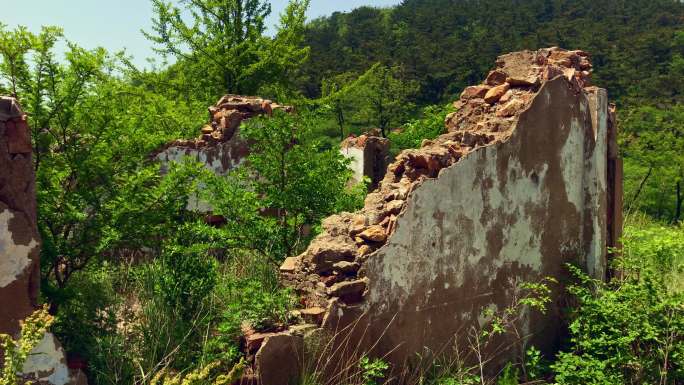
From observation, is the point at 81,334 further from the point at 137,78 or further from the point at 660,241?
the point at 137,78

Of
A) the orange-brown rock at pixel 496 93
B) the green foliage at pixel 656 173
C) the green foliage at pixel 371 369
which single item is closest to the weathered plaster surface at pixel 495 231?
the green foliage at pixel 371 369

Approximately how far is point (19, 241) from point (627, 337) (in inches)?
178

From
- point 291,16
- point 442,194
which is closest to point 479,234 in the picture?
point 442,194

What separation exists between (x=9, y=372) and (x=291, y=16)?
1350 cm

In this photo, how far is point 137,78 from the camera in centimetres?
1507

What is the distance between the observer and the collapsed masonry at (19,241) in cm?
347

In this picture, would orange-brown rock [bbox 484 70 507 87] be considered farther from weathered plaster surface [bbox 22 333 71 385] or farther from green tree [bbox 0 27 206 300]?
weathered plaster surface [bbox 22 333 71 385]

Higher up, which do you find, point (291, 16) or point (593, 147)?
point (291, 16)

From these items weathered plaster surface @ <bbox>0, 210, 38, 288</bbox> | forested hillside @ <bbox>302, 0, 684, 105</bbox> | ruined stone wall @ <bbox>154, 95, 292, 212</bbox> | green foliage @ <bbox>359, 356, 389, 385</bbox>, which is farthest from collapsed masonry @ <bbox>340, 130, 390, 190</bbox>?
forested hillside @ <bbox>302, 0, 684, 105</bbox>

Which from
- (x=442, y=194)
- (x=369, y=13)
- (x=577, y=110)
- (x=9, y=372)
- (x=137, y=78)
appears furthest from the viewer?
(x=369, y=13)

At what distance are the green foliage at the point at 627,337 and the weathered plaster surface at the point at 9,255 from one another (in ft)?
12.8

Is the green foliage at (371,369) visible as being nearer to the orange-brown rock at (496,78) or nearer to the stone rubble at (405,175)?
the stone rubble at (405,175)

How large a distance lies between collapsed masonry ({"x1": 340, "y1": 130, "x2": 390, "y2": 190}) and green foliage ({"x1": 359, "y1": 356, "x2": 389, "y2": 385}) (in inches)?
266

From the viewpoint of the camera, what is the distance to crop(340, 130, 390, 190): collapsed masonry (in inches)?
439
